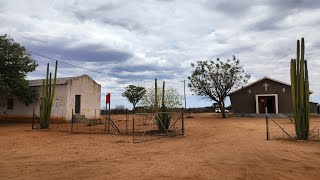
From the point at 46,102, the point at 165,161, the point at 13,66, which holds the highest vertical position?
the point at 13,66

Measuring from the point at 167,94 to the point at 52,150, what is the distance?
1511cm

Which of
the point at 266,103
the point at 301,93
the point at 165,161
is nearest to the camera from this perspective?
the point at 165,161

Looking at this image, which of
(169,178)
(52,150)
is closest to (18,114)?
(52,150)

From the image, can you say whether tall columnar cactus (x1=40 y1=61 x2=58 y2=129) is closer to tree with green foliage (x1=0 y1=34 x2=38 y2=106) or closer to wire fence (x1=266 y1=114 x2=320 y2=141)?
tree with green foliage (x1=0 y1=34 x2=38 y2=106)

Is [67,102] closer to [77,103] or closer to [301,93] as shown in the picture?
[77,103]

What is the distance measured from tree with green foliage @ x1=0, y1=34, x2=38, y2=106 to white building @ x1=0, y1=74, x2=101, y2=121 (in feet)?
10.0

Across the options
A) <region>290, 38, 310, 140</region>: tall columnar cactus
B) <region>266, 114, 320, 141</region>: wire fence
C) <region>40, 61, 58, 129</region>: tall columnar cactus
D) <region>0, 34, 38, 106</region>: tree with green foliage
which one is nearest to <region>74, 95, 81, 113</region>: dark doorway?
<region>0, 34, 38, 106</region>: tree with green foliage

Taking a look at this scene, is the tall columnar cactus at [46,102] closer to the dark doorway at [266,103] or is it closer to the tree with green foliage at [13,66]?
the tree with green foliage at [13,66]

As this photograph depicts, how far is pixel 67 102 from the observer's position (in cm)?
2938

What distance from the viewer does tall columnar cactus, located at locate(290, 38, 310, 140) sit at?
48.3 ft

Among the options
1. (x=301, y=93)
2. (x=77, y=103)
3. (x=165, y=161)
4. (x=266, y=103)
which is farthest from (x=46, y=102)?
(x=266, y=103)

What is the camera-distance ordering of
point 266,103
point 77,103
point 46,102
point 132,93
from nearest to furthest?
point 46,102 → point 77,103 → point 266,103 → point 132,93

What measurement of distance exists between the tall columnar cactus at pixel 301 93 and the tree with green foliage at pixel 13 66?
21364 mm

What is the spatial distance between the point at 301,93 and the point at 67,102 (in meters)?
21.1
